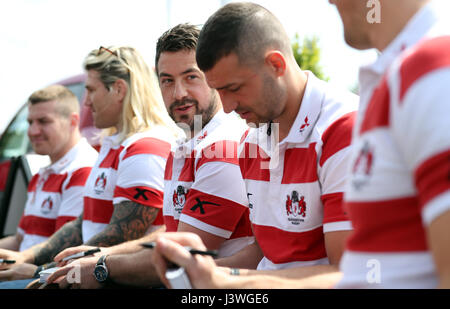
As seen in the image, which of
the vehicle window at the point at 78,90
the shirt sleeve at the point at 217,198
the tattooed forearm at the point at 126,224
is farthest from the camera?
the vehicle window at the point at 78,90

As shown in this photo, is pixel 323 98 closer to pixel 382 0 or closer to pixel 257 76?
pixel 257 76

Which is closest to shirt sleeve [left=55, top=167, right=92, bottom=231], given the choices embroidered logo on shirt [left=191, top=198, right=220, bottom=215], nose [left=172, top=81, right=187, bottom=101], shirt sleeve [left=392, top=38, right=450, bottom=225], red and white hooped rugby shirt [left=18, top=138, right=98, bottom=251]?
red and white hooped rugby shirt [left=18, top=138, right=98, bottom=251]

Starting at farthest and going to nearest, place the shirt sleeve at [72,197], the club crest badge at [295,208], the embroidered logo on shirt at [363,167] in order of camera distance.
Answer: the shirt sleeve at [72,197]
the club crest badge at [295,208]
the embroidered logo on shirt at [363,167]

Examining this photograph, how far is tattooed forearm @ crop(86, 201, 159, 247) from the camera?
113 inches

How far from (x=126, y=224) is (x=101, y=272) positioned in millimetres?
427

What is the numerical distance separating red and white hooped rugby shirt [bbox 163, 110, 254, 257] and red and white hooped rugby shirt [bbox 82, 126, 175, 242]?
0.29m

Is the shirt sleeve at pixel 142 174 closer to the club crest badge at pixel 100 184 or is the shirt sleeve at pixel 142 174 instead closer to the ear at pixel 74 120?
the club crest badge at pixel 100 184

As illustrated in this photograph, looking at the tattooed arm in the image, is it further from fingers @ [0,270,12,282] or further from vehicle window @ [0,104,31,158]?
vehicle window @ [0,104,31,158]

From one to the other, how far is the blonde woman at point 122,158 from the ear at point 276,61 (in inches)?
49.1

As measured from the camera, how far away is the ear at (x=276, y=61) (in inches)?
77.8

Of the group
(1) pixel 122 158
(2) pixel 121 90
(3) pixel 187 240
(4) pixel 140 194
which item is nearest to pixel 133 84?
(2) pixel 121 90

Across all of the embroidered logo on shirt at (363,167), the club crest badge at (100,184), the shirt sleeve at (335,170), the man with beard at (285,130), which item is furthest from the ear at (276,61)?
the club crest badge at (100,184)

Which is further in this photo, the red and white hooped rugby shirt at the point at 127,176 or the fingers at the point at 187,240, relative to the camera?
the red and white hooped rugby shirt at the point at 127,176
